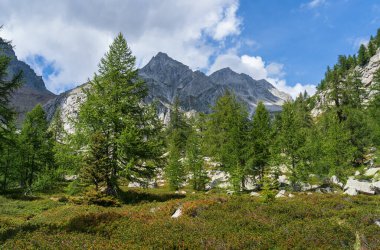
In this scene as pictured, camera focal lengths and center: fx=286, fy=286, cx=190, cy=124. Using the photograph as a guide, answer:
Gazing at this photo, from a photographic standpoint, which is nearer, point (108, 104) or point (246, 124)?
point (108, 104)

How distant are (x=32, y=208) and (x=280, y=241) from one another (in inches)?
741

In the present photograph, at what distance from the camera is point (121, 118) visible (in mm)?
22234

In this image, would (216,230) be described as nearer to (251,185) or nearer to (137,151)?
(137,151)

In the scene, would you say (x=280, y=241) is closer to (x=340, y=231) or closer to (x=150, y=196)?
(x=340, y=231)

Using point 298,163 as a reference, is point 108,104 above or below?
above

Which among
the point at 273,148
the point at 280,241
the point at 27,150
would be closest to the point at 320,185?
the point at 273,148

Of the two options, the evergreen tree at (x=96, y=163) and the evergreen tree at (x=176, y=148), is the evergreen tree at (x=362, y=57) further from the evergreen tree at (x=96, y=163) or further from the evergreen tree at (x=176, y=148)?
the evergreen tree at (x=96, y=163)

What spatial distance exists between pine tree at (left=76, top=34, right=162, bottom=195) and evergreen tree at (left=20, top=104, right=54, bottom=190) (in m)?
16.5

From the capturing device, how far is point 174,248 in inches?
343

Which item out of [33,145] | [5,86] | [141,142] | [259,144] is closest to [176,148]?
[259,144]

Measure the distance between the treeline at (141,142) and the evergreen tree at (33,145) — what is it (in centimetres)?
11

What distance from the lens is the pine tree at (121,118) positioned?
21.5 m

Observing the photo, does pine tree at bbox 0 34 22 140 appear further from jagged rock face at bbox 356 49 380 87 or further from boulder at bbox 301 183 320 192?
jagged rock face at bbox 356 49 380 87

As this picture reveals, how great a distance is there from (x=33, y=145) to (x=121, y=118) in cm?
1985
